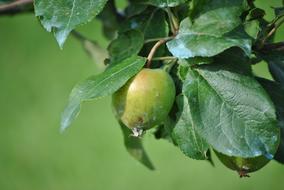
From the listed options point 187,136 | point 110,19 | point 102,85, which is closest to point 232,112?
point 187,136

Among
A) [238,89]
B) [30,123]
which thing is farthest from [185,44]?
[30,123]

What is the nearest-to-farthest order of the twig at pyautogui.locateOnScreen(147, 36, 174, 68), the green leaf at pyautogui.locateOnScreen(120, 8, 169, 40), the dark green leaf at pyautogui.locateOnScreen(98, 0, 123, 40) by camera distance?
the twig at pyautogui.locateOnScreen(147, 36, 174, 68) < the green leaf at pyautogui.locateOnScreen(120, 8, 169, 40) < the dark green leaf at pyautogui.locateOnScreen(98, 0, 123, 40)

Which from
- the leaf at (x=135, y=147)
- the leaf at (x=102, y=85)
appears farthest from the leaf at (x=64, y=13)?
the leaf at (x=135, y=147)

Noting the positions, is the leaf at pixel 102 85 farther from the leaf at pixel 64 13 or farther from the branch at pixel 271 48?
the branch at pixel 271 48

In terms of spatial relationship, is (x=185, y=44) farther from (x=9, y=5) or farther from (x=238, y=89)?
(x=9, y=5)

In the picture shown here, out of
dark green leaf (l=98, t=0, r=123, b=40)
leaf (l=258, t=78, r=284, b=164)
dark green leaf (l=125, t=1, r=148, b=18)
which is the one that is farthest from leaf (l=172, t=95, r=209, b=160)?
dark green leaf (l=98, t=0, r=123, b=40)

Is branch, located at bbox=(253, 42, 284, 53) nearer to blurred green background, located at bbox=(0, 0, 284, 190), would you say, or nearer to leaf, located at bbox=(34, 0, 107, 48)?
leaf, located at bbox=(34, 0, 107, 48)
